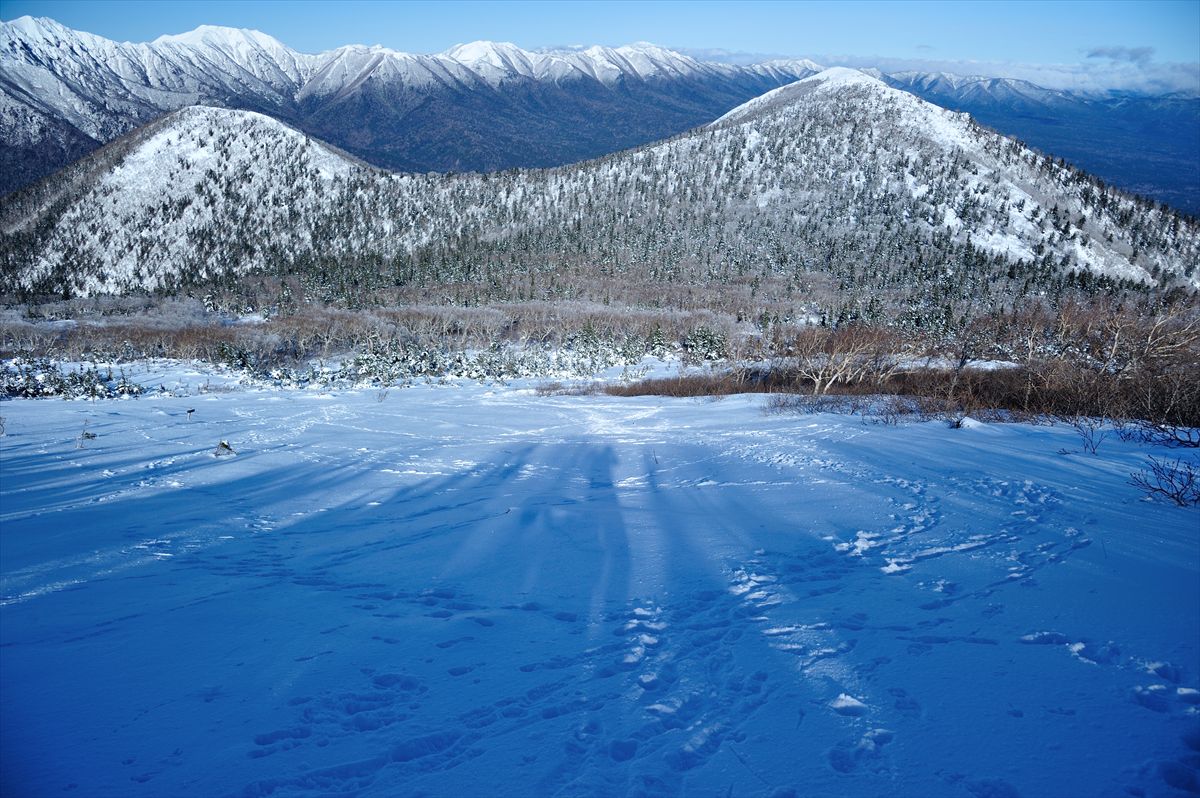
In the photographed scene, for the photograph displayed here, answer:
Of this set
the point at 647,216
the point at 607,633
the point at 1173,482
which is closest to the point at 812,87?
the point at 647,216

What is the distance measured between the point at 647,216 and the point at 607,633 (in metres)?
109

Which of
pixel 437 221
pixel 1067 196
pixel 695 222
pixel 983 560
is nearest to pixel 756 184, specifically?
pixel 695 222

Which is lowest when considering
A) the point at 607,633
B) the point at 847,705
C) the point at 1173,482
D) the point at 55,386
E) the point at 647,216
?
the point at 55,386

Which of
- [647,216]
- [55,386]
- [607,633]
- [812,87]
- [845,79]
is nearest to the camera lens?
[607,633]


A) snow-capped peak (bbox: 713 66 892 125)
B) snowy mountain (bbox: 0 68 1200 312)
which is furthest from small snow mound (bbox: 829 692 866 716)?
snow-capped peak (bbox: 713 66 892 125)

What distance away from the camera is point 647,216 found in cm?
10800

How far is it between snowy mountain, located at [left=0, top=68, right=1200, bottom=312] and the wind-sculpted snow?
224 feet

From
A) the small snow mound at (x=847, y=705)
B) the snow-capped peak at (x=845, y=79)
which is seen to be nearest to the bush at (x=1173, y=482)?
the small snow mound at (x=847, y=705)

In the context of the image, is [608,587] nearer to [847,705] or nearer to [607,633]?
[607,633]

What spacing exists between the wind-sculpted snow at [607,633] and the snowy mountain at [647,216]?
6813cm

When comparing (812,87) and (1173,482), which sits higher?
(812,87)

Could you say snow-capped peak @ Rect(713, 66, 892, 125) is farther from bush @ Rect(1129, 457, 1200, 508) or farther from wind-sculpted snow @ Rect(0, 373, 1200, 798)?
wind-sculpted snow @ Rect(0, 373, 1200, 798)

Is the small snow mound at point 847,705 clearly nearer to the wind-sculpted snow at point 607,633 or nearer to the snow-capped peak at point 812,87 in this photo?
the wind-sculpted snow at point 607,633

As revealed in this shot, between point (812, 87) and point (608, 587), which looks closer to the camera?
point (608, 587)
